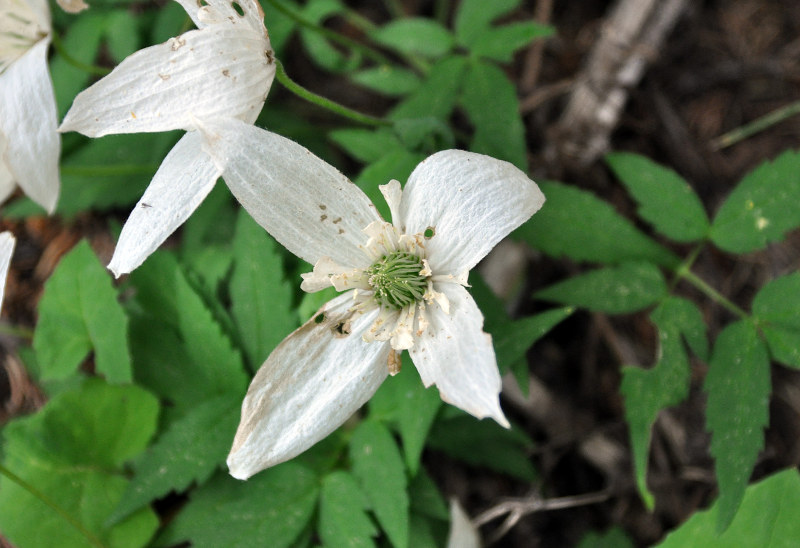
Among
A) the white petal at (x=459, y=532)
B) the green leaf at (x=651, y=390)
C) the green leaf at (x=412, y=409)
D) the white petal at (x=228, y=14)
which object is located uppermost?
the white petal at (x=228, y=14)

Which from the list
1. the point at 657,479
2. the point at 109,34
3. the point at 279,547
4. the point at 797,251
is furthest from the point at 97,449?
the point at 797,251

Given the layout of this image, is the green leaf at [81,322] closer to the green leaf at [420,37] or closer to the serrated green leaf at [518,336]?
the serrated green leaf at [518,336]

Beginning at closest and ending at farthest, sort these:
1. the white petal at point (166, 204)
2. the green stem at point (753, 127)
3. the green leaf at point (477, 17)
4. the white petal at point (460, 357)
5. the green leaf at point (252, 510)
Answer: the white petal at point (460, 357)
the white petal at point (166, 204)
the green leaf at point (252, 510)
the green leaf at point (477, 17)
the green stem at point (753, 127)

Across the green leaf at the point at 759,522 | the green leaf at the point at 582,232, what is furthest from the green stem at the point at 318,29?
the green leaf at the point at 759,522

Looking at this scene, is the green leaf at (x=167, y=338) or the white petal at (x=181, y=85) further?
the green leaf at (x=167, y=338)

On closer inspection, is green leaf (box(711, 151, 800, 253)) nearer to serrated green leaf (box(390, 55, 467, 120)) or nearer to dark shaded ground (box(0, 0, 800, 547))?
dark shaded ground (box(0, 0, 800, 547))

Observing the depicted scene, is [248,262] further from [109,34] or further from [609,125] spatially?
[609,125]
